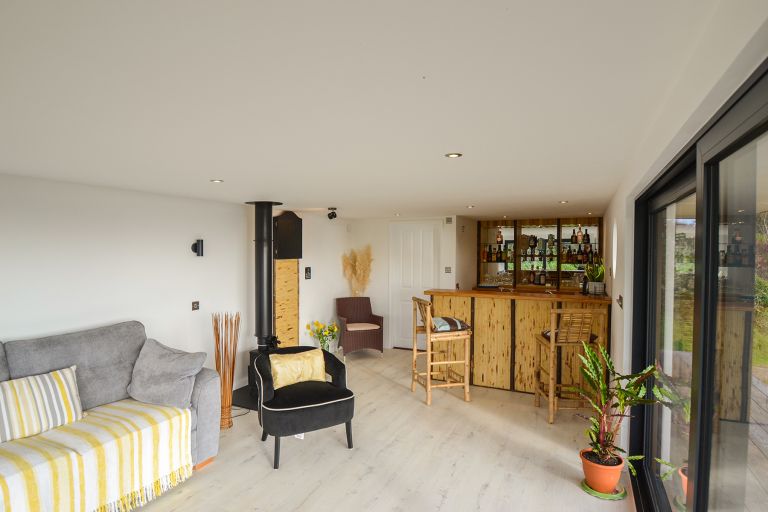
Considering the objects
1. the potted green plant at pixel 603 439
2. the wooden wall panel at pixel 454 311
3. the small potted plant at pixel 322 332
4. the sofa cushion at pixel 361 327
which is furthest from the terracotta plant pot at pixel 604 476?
the sofa cushion at pixel 361 327

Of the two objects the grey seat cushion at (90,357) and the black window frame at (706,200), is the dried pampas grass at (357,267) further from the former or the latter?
the black window frame at (706,200)

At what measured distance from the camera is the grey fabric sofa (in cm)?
285

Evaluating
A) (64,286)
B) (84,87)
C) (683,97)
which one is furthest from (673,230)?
(64,286)

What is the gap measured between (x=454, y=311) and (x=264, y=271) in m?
2.22

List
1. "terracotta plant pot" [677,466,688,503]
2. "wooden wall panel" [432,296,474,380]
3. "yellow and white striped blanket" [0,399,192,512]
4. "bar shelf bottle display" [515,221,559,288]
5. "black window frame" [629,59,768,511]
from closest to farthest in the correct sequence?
"black window frame" [629,59,768,511], "terracotta plant pot" [677,466,688,503], "yellow and white striped blanket" [0,399,192,512], "wooden wall panel" [432,296,474,380], "bar shelf bottle display" [515,221,559,288]

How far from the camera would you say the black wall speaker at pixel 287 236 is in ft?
15.8

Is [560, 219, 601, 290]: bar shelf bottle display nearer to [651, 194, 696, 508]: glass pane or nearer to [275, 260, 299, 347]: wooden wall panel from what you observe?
[275, 260, 299, 347]: wooden wall panel

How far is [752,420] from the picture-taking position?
3.38 ft

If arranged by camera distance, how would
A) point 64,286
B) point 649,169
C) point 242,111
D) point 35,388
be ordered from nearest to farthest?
1. point 242,111
2. point 649,169
3. point 35,388
4. point 64,286

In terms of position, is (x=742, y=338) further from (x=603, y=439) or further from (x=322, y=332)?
(x=322, y=332)

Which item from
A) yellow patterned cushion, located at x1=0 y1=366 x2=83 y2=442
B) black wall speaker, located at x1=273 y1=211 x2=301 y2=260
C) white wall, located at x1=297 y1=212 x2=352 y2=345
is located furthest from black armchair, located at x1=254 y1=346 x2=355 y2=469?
Result: white wall, located at x1=297 y1=212 x2=352 y2=345

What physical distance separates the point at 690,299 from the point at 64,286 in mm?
3926

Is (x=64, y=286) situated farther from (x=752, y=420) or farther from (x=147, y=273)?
(x=752, y=420)

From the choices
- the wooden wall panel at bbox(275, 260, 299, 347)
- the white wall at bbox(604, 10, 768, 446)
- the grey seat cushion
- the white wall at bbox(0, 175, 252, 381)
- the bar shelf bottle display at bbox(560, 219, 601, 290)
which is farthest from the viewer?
the bar shelf bottle display at bbox(560, 219, 601, 290)
